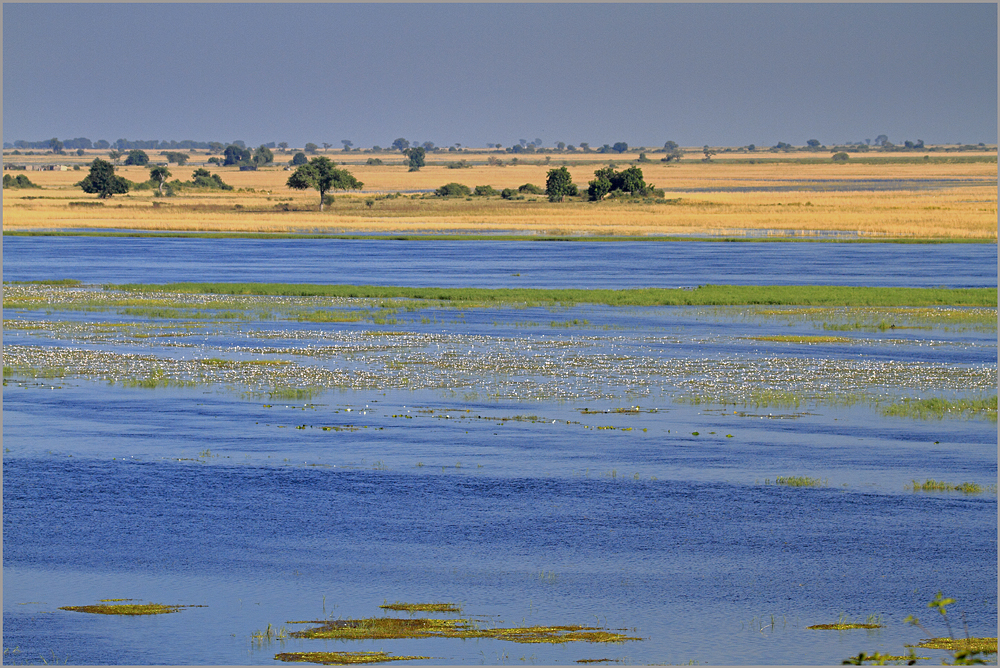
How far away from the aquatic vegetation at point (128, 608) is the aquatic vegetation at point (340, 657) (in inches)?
84.2

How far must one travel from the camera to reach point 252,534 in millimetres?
17859

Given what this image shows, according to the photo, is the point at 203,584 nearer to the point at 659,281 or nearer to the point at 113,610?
the point at 113,610

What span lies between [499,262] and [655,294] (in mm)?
18427

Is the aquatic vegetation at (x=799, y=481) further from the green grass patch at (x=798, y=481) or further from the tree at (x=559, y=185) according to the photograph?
the tree at (x=559, y=185)

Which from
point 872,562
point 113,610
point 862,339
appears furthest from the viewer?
point 862,339

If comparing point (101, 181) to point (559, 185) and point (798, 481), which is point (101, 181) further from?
point (798, 481)

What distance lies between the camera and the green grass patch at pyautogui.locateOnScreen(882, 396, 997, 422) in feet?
86.0

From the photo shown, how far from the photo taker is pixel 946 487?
808 inches

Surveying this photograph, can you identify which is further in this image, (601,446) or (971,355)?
(971,355)

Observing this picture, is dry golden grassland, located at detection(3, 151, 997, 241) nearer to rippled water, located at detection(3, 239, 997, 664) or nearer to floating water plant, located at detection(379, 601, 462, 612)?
rippled water, located at detection(3, 239, 997, 664)

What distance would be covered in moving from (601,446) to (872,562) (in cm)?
731

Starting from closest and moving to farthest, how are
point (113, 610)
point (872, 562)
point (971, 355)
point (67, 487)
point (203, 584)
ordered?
point (113, 610), point (203, 584), point (872, 562), point (67, 487), point (971, 355)

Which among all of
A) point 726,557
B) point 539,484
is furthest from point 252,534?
point 726,557

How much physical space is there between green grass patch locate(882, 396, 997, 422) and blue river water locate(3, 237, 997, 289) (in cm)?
2642
